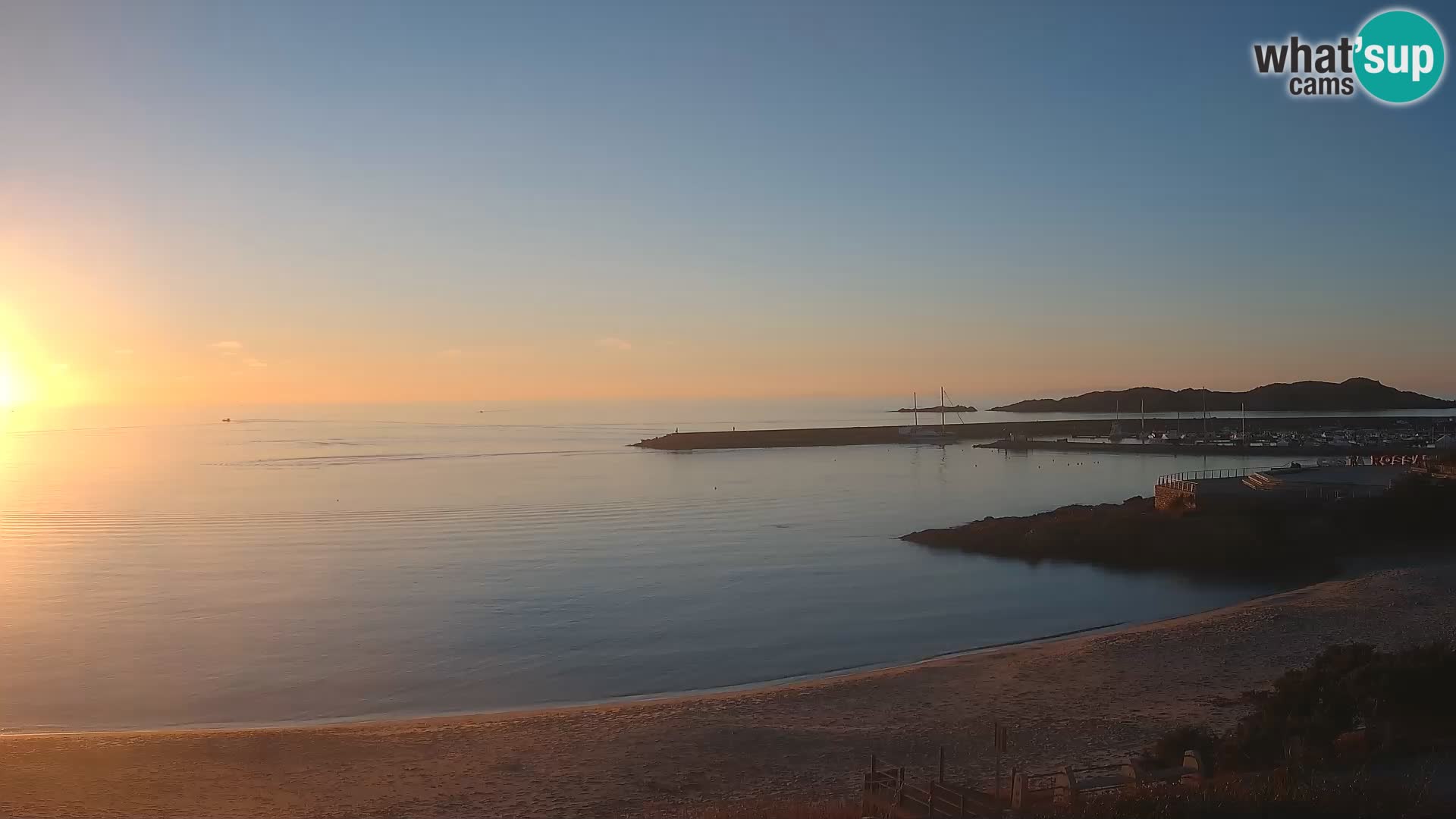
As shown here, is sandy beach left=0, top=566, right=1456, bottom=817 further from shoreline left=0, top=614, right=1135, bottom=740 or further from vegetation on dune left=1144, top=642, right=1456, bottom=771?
vegetation on dune left=1144, top=642, right=1456, bottom=771

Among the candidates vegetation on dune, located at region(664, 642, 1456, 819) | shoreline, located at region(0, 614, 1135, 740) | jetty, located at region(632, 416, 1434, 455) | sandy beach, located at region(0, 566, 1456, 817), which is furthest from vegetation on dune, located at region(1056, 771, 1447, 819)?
jetty, located at region(632, 416, 1434, 455)

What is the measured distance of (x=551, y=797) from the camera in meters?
12.1

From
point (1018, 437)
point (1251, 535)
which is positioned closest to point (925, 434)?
point (1018, 437)

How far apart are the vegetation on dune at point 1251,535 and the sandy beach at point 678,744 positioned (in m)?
11.4

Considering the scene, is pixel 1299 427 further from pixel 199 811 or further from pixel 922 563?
pixel 199 811

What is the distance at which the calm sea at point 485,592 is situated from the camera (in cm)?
1944

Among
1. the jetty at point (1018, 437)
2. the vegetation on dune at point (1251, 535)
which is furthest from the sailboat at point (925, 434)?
the vegetation on dune at point (1251, 535)

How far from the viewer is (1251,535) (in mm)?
31500

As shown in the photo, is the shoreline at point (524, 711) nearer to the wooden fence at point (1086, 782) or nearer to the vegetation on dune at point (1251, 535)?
the wooden fence at point (1086, 782)

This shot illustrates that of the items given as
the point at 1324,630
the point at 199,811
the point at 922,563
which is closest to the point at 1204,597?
the point at 1324,630

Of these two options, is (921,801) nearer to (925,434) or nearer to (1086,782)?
(1086,782)

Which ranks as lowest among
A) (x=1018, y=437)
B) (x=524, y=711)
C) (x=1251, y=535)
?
(x=524, y=711)

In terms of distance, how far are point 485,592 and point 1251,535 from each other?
24.4 metres

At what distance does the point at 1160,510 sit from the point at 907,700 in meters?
22.0
